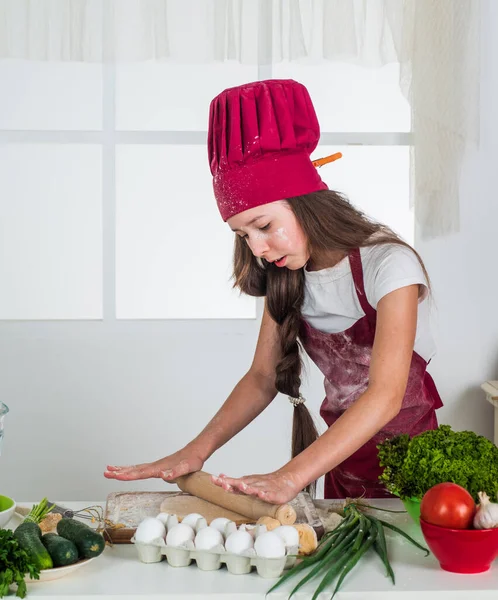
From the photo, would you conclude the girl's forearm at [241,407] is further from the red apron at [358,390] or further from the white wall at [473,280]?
the white wall at [473,280]

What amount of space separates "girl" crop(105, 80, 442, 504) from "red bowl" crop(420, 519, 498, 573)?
32 cm

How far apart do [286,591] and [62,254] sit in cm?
261

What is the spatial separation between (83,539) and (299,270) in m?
1.00

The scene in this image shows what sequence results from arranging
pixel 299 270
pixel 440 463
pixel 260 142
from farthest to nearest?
pixel 299 270 < pixel 260 142 < pixel 440 463

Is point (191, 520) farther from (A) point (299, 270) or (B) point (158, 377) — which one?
(B) point (158, 377)

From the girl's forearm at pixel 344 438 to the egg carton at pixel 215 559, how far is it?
0.87 feet

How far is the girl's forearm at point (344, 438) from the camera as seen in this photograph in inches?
66.0

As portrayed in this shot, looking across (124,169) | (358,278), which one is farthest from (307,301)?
(124,169)

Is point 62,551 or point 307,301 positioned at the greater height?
point 307,301

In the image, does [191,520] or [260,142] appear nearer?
[191,520]

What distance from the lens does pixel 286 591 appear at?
1.35 meters

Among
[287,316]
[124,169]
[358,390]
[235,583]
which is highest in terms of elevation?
[124,169]

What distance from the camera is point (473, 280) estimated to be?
371 cm

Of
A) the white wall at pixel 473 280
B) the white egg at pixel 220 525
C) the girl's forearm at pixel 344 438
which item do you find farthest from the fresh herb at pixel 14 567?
the white wall at pixel 473 280
